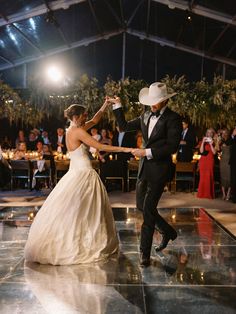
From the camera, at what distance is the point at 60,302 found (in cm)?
344

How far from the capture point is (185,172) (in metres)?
10.3

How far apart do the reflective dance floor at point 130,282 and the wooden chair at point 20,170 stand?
483 cm

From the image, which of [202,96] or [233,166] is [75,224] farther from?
[202,96]

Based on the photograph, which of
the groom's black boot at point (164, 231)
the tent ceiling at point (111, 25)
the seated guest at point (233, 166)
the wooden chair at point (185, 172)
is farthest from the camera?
the tent ceiling at point (111, 25)

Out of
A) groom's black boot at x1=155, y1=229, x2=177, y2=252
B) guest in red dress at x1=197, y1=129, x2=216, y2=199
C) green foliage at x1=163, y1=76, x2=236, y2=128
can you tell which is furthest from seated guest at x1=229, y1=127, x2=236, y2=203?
groom's black boot at x1=155, y1=229, x2=177, y2=252

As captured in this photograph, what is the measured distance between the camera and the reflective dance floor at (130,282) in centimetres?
337

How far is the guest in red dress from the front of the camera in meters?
9.43

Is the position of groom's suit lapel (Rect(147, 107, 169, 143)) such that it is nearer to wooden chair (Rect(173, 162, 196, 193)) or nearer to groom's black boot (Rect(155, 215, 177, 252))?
groom's black boot (Rect(155, 215, 177, 252))

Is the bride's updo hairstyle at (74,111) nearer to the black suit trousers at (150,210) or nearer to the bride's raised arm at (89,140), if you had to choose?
the bride's raised arm at (89,140)

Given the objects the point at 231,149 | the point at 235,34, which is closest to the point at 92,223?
the point at 231,149

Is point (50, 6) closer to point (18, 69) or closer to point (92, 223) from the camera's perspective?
point (18, 69)

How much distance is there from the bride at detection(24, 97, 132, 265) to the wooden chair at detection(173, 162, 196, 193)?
5405 mm

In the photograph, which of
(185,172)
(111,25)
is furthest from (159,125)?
(111,25)

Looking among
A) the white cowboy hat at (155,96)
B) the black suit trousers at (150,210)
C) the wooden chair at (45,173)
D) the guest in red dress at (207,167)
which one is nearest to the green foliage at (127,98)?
the guest in red dress at (207,167)
